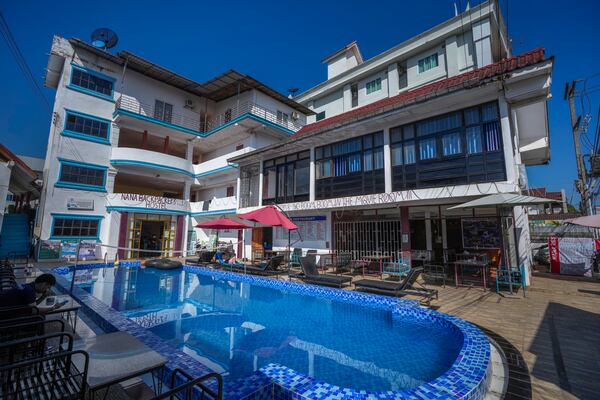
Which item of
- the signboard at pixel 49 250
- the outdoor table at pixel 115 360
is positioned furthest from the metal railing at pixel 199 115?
the outdoor table at pixel 115 360

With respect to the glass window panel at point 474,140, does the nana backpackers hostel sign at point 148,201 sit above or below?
below

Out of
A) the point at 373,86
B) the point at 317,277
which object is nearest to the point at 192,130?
the point at 373,86

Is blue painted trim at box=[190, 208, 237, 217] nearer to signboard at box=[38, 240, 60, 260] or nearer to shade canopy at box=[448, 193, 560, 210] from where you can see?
signboard at box=[38, 240, 60, 260]

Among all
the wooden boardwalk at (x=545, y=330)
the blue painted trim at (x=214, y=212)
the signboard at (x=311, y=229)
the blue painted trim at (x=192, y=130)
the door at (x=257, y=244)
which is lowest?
the wooden boardwalk at (x=545, y=330)

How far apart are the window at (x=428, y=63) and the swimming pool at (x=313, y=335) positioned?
1919 cm

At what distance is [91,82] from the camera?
63.4 ft

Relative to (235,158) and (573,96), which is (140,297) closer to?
(235,158)

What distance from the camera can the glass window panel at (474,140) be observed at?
9.98 m

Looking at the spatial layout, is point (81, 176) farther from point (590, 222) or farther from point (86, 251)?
point (590, 222)

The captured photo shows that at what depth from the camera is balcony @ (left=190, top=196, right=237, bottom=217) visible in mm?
20609

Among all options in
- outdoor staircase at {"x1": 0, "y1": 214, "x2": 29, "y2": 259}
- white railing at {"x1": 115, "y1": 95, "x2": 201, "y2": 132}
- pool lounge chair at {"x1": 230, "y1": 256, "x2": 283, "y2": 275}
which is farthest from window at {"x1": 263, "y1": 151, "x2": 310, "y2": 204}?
outdoor staircase at {"x1": 0, "y1": 214, "x2": 29, "y2": 259}

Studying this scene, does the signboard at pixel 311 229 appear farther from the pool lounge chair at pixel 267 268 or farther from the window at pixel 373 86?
the window at pixel 373 86

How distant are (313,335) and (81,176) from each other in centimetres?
1996

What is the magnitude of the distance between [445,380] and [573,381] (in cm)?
169
